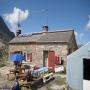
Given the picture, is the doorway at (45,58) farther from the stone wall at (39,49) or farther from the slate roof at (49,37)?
the slate roof at (49,37)

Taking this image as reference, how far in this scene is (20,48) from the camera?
27.2 meters

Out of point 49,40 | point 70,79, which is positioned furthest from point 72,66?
point 49,40

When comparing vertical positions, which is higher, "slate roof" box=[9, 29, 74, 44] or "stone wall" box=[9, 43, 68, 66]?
"slate roof" box=[9, 29, 74, 44]

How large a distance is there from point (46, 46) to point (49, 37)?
151cm

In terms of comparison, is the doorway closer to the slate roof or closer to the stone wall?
the stone wall

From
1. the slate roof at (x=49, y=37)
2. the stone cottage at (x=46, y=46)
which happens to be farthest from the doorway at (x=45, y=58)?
the slate roof at (x=49, y=37)

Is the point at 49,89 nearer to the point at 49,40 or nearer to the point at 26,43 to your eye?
the point at 49,40

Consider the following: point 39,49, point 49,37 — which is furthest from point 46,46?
point 49,37

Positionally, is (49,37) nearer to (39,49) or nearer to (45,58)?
(39,49)

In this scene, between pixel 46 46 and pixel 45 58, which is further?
pixel 45 58

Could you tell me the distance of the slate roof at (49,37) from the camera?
76.6ft

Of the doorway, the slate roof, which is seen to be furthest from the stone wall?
the slate roof

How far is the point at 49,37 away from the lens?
81.8 ft

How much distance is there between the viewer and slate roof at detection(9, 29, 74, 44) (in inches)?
920
